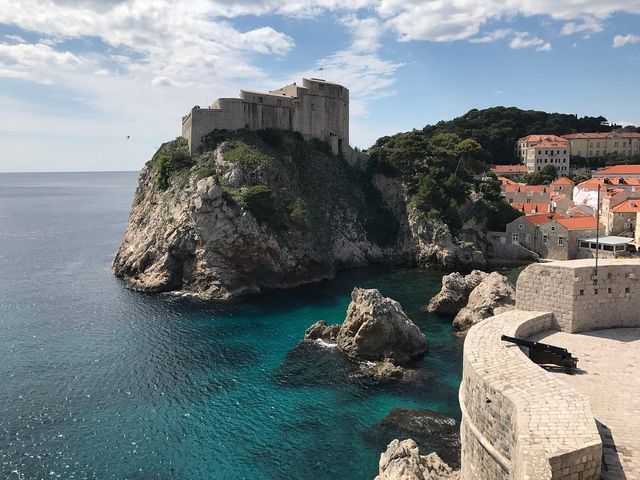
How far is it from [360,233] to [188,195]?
1993cm

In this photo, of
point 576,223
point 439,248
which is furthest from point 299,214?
point 576,223

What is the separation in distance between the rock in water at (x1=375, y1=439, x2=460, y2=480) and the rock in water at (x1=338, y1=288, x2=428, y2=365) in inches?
387

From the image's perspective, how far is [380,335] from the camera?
2689 centimetres

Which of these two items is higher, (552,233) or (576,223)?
(576,223)

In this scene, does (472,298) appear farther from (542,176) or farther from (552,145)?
(552,145)

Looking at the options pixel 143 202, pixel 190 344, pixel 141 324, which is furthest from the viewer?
pixel 143 202

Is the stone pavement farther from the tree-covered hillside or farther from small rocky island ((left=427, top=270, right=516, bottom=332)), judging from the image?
the tree-covered hillside

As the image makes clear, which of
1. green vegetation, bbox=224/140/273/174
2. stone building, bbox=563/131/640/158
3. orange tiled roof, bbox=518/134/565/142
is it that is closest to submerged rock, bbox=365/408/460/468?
green vegetation, bbox=224/140/273/174

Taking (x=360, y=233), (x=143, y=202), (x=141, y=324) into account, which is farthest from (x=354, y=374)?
(x=143, y=202)

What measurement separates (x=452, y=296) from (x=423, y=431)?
54.7 ft

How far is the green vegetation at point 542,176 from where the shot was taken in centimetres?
7825

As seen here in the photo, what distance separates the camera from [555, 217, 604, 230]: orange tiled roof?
5062 cm

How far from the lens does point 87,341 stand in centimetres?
3028

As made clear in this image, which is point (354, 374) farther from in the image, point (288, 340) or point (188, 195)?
point (188, 195)
